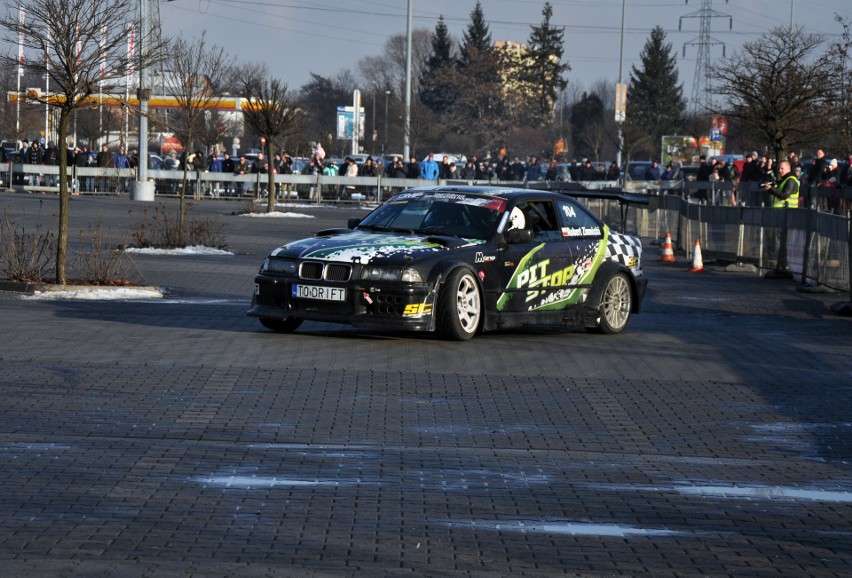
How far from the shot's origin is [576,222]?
15.0m

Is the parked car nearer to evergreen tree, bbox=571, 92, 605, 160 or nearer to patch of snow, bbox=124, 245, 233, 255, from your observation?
patch of snow, bbox=124, 245, 233, 255

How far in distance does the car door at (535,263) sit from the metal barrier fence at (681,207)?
1965 mm

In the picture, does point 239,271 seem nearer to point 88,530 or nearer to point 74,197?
point 88,530

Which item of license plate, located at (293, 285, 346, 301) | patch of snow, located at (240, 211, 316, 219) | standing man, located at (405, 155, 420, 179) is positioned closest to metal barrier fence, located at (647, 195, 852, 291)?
license plate, located at (293, 285, 346, 301)

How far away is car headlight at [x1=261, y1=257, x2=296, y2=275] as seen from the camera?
519 inches

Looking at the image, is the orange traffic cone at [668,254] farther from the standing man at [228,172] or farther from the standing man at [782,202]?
the standing man at [228,172]

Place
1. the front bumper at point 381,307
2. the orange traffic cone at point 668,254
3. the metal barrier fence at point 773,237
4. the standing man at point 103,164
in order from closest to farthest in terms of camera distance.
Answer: the front bumper at point 381,307 < the metal barrier fence at point 773,237 < the orange traffic cone at point 668,254 < the standing man at point 103,164

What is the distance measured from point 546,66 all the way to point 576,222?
10332 centimetres

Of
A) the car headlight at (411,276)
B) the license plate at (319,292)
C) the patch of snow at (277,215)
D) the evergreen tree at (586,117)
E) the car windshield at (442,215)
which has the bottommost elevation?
the patch of snow at (277,215)

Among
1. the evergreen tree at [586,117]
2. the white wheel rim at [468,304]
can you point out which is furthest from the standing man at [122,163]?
the evergreen tree at [586,117]

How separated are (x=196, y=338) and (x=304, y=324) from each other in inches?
74.3

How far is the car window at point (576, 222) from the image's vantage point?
14820mm

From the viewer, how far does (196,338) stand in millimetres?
13133

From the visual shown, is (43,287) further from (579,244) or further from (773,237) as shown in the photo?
(773,237)
